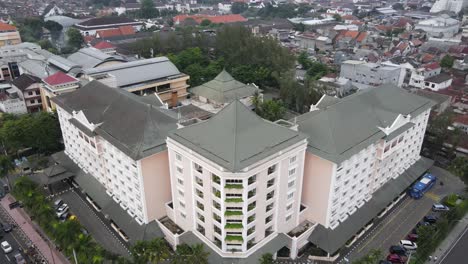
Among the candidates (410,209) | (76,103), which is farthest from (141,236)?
(410,209)

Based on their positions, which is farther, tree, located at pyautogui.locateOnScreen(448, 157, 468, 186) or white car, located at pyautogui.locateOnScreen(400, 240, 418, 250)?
tree, located at pyautogui.locateOnScreen(448, 157, 468, 186)

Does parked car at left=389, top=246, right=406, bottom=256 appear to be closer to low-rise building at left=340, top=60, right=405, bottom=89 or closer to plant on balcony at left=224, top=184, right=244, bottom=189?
plant on balcony at left=224, top=184, right=244, bottom=189

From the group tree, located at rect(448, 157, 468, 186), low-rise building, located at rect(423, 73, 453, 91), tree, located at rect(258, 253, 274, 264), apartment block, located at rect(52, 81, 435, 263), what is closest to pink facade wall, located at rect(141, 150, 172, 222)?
apartment block, located at rect(52, 81, 435, 263)

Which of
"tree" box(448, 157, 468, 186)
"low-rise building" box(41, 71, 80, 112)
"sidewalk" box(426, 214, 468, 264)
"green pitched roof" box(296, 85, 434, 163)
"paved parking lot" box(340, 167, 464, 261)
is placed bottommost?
"sidewalk" box(426, 214, 468, 264)

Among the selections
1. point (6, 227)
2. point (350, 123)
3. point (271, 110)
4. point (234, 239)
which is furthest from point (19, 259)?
point (271, 110)

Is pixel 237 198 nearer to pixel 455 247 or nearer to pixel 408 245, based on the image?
pixel 408 245
